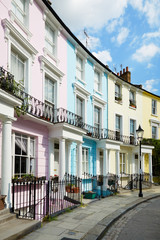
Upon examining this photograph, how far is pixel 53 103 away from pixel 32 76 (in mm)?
2148

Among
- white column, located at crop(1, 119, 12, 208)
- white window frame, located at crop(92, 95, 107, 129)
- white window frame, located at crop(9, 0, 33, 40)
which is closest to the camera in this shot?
white column, located at crop(1, 119, 12, 208)

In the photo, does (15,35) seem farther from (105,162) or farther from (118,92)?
(118,92)

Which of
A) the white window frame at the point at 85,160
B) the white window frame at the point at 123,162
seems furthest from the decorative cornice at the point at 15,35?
the white window frame at the point at 123,162

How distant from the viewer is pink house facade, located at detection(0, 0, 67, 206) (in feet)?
30.2

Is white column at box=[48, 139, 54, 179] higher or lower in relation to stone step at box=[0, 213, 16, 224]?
higher

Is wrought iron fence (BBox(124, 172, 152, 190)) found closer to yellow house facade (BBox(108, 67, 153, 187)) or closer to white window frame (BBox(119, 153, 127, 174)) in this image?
yellow house facade (BBox(108, 67, 153, 187))

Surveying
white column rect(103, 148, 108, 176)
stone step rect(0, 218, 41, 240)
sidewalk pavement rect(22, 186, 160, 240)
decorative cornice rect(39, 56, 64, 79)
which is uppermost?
decorative cornice rect(39, 56, 64, 79)

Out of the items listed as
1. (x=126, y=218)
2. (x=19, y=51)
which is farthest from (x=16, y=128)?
(x=126, y=218)

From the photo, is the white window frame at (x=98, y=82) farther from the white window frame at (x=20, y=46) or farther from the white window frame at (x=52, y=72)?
the white window frame at (x=20, y=46)

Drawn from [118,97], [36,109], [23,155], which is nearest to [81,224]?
[23,155]

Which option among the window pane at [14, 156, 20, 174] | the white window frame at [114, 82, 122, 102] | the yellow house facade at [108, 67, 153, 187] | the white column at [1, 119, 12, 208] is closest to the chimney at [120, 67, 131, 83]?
the yellow house facade at [108, 67, 153, 187]

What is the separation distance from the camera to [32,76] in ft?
35.8

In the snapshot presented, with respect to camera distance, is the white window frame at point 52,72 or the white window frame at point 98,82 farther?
the white window frame at point 98,82

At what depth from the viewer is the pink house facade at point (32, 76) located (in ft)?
30.2
